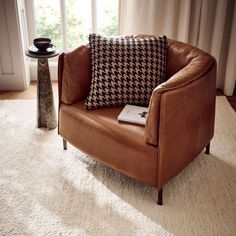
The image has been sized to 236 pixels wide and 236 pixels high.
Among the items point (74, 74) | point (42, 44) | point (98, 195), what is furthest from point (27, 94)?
point (98, 195)

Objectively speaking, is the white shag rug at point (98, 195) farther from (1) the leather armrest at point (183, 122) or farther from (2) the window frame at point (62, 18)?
(2) the window frame at point (62, 18)

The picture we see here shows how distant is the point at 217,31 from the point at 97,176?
5.38ft

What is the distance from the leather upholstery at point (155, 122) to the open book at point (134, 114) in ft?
0.11

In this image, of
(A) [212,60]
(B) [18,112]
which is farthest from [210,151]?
(B) [18,112]

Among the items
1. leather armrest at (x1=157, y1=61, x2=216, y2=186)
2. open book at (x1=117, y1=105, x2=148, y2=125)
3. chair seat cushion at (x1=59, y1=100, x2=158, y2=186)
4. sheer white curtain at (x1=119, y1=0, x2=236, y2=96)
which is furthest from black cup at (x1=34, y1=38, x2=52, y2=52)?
leather armrest at (x1=157, y1=61, x2=216, y2=186)

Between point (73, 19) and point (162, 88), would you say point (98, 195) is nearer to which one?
point (162, 88)

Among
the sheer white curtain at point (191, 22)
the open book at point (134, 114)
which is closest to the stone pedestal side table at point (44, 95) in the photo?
the open book at point (134, 114)

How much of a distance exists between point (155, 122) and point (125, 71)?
0.44m

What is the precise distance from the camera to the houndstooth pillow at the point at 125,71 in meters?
2.10

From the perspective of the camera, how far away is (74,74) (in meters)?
2.15

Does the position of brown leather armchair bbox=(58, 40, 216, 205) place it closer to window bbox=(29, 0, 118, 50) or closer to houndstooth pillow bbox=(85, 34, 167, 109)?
houndstooth pillow bbox=(85, 34, 167, 109)

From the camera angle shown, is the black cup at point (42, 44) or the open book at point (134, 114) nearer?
the open book at point (134, 114)

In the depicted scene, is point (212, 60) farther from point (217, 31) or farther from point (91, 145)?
point (217, 31)

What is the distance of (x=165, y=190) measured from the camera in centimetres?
208
